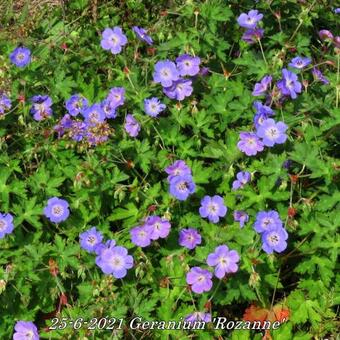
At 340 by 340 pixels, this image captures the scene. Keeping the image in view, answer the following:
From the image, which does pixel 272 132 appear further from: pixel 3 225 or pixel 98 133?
pixel 3 225

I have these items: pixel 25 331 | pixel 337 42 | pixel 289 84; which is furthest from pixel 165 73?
pixel 25 331

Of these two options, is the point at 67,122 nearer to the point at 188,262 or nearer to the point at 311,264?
the point at 188,262

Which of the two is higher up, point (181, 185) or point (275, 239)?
point (181, 185)

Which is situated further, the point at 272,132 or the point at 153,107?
the point at 153,107

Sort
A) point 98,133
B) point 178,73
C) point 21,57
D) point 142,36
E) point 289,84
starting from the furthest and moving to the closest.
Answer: point 142,36, point 21,57, point 178,73, point 289,84, point 98,133

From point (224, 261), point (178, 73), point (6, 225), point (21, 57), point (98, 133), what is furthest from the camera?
point (21, 57)

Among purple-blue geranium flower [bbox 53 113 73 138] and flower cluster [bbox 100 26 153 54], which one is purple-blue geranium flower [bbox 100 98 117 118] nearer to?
purple-blue geranium flower [bbox 53 113 73 138]

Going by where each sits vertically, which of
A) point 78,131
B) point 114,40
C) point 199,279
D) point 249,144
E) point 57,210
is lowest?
point 199,279
